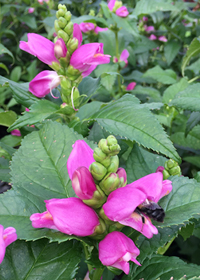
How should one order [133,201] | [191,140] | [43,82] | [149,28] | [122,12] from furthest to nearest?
1. [149,28]
2. [122,12]
3. [191,140]
4. [43,82]
5. [133,201]

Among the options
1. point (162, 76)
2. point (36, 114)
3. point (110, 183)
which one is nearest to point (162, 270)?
point (110, 183)

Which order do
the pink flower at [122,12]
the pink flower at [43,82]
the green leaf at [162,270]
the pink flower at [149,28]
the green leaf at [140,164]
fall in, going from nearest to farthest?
the green leaf at [162,270] → the green leaf at [140,164] → the pink flower at [43,82] → the pink flower at [122,12] → the pink flower at [149,28]

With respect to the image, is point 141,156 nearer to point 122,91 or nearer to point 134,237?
point 134,237

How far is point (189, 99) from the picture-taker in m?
0.74

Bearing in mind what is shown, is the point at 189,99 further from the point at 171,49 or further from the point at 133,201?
the point at 171,49

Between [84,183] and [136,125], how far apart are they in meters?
0.27

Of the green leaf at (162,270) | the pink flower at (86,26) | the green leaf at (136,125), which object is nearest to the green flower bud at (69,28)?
the green leaf at (136,125)

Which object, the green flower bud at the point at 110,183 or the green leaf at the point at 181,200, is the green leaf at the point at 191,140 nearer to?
the green leaf at the point at 181,200

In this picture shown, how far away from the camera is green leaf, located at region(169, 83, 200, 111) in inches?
28.0

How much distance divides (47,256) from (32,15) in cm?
218

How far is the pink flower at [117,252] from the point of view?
36 centimetres

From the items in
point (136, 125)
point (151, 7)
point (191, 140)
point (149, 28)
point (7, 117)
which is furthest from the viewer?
point (149, 28)

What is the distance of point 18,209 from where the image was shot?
0.42 meters

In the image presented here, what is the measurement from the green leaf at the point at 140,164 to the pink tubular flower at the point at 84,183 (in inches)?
8.7
